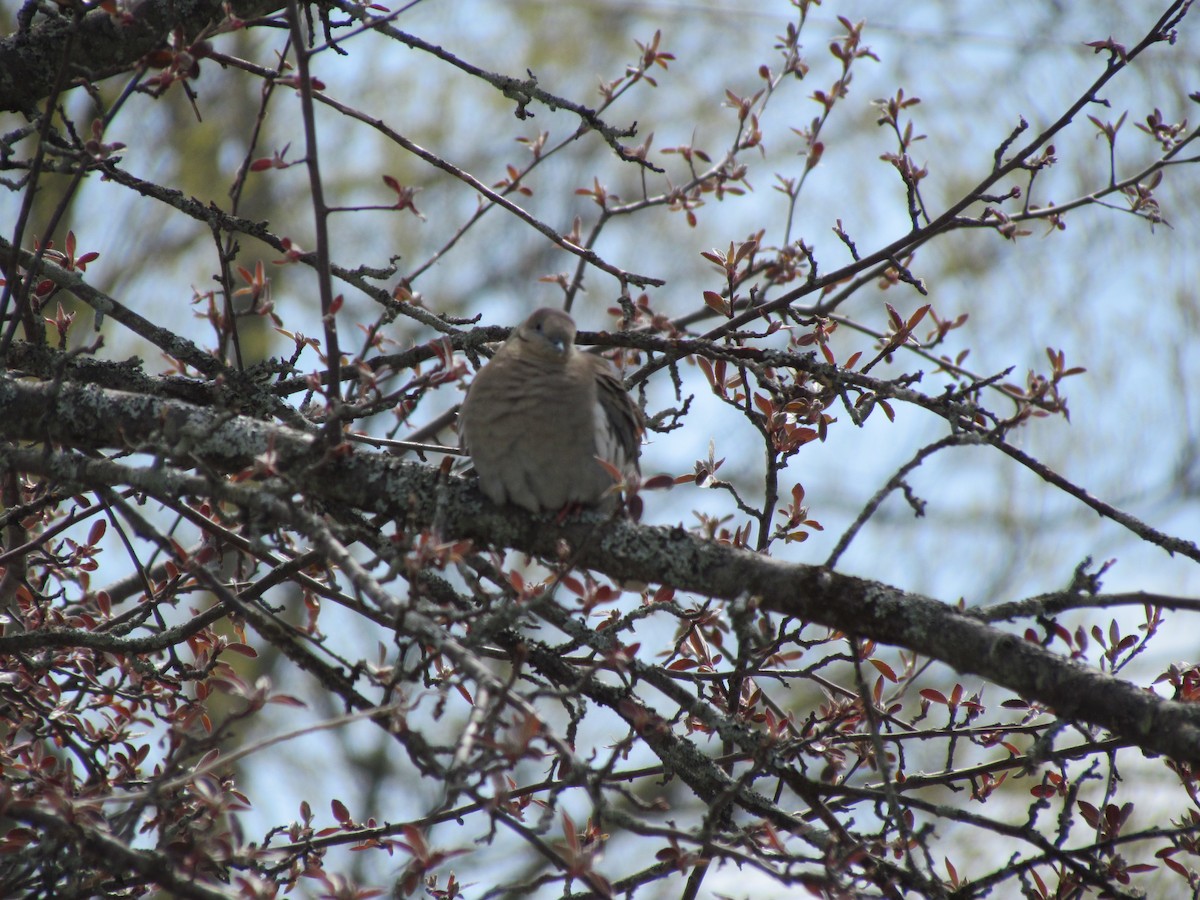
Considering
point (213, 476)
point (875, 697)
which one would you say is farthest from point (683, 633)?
point (213, 476)

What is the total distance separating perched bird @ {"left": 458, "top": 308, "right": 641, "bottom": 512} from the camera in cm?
285

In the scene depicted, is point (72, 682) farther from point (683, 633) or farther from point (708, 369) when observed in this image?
point (708, 369)

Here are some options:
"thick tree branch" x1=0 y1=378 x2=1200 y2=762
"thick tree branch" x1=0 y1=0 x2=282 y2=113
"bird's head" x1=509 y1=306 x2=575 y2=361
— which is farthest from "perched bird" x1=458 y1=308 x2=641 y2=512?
"thick tree branch" x1=0 y1=0 x2=282 y2=113

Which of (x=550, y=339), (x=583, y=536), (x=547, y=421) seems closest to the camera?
(x=583, y=536)

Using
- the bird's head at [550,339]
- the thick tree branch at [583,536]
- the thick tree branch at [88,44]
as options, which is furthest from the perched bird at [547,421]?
the thick tree branch at [88,44]

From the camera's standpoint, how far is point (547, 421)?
3016mm

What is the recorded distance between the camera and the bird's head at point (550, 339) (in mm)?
3244

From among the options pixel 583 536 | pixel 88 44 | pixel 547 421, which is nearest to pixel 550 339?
pixel 547 421

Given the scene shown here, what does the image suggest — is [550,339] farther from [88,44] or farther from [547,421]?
[88,44]

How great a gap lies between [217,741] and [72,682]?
117 cm

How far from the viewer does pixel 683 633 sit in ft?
10.3

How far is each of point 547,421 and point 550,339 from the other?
0.35 m

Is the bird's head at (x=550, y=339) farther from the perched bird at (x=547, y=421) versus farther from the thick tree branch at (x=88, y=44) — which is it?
the thick tree branch at (x=88, y=44)

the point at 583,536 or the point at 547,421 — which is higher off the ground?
the point at 547,421
